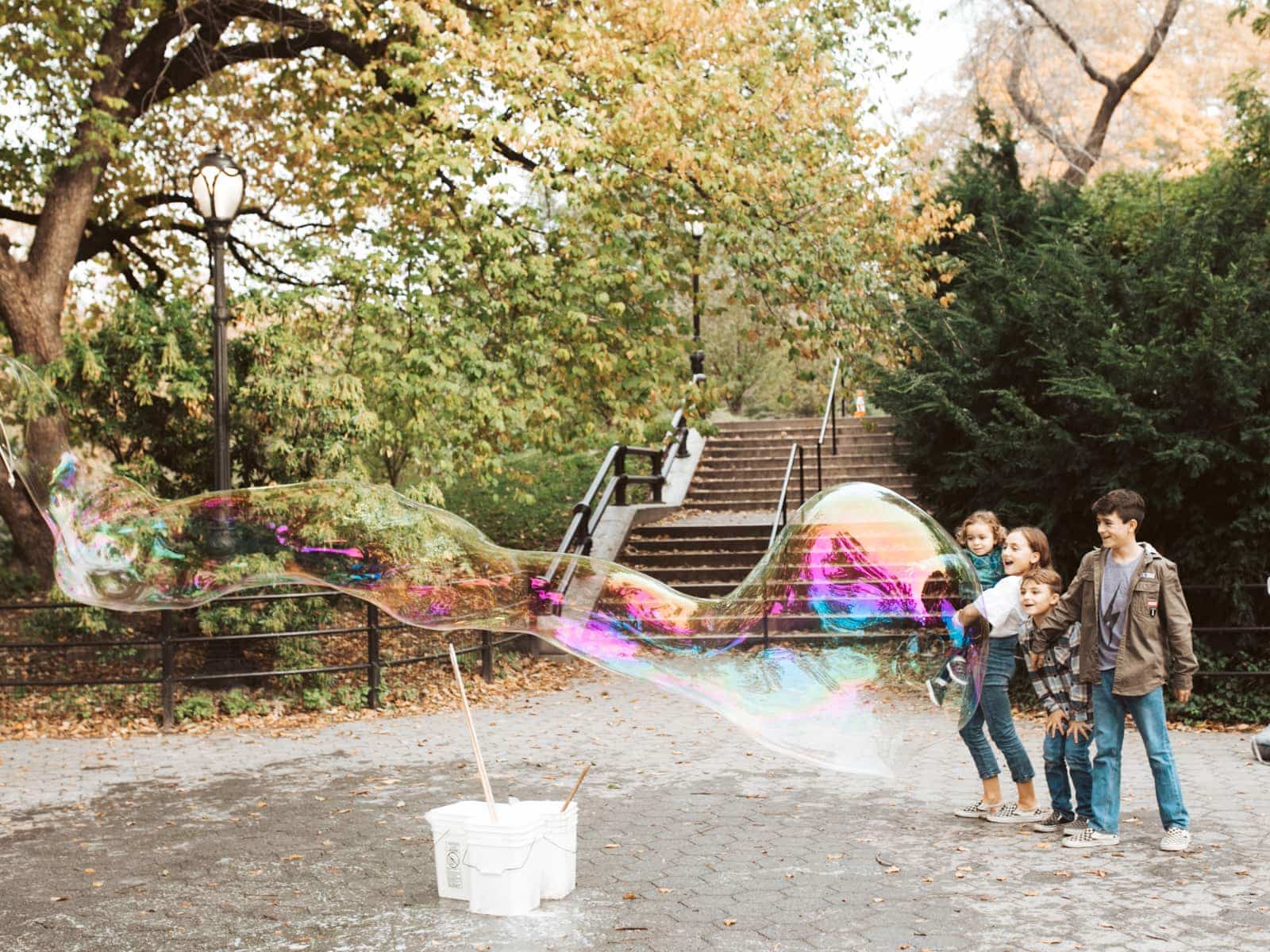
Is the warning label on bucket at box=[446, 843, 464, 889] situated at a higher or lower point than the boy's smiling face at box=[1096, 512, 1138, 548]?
lower

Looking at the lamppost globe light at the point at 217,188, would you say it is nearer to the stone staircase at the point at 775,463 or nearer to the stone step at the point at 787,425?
the stone staircase at the point at 775,463

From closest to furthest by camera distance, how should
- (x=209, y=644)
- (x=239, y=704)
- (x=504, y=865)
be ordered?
(x=504, y=865) → (x=239, y=704) → (x=209, y=644)

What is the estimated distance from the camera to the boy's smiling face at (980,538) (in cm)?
631

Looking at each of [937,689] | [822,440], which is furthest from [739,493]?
[937,689]

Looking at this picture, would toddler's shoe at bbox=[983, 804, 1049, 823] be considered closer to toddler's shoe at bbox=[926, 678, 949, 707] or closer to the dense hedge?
toddler's shoe at bbox=[926, 678, 949, 707]

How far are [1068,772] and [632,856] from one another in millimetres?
2257

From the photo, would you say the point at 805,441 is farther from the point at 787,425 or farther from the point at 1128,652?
the point at 1128,652

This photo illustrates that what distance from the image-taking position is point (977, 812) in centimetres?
674

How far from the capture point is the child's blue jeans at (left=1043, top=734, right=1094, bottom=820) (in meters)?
6.29

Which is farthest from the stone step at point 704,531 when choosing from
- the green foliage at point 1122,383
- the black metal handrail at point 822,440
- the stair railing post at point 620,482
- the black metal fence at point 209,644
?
the black metal fence at point 209,644

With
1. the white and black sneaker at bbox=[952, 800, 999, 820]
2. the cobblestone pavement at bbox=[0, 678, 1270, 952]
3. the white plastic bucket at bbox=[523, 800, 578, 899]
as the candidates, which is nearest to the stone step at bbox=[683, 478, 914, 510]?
the cobblestone pavement at bbox=[0, 678, 1270, 952]

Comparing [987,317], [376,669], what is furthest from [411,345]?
[987,317]

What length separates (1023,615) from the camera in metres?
6.35

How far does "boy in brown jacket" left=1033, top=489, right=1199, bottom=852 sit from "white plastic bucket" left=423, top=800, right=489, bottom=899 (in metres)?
2.82
